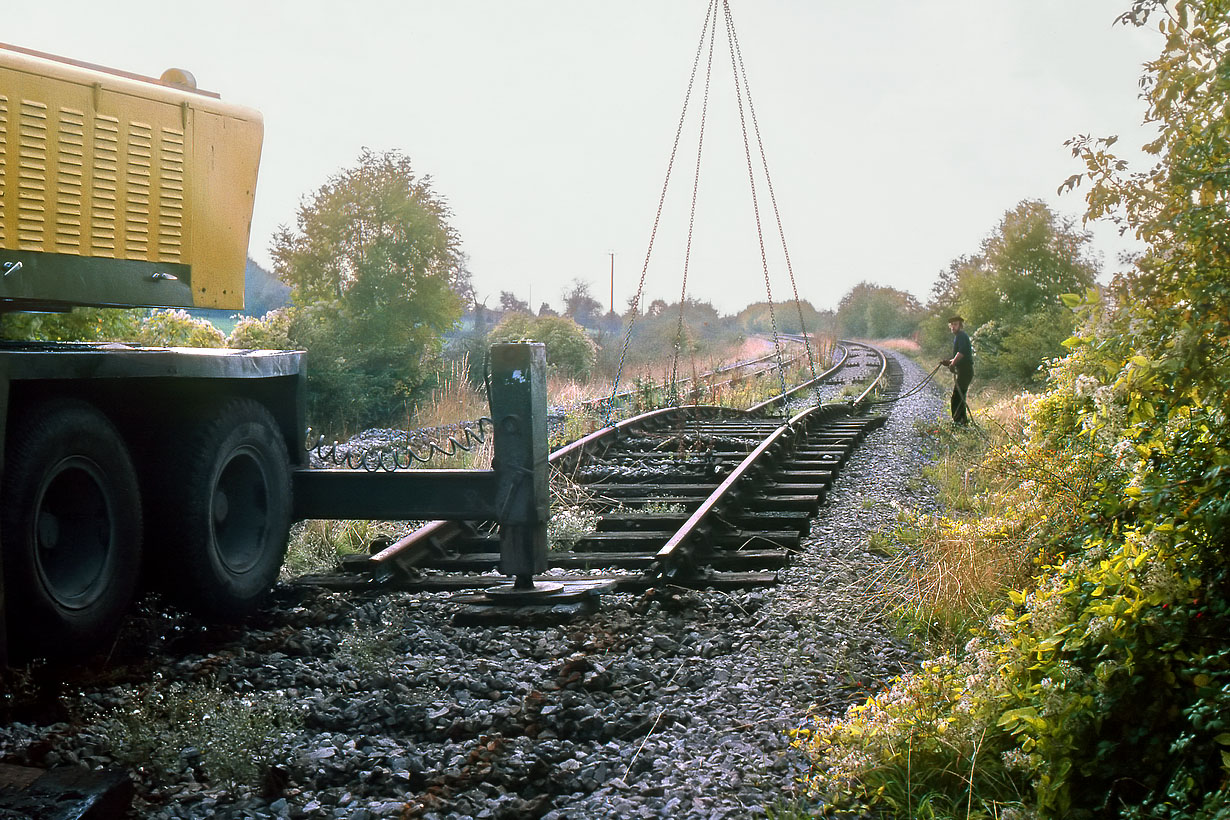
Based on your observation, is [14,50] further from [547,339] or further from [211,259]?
[547,339]

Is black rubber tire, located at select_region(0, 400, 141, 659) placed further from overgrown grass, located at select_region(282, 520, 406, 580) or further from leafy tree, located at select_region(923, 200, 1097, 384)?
leafy tree, located at select_region(923, 200, 1097, 384)

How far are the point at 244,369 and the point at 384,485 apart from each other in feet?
3.07

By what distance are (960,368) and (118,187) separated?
1233 centimetres

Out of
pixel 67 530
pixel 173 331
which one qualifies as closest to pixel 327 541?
pixel 67 530

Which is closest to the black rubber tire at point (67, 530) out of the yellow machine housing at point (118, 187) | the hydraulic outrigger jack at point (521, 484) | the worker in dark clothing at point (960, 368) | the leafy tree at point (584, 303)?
the yellow machine housing at point (118, 187)

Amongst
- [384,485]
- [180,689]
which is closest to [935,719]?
[180,689]

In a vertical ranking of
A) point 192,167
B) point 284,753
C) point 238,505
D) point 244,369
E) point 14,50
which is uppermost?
point 14,50

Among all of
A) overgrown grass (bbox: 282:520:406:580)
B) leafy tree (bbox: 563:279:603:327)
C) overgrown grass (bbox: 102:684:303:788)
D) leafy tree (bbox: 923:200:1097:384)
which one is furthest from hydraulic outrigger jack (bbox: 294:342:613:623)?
leafy tree (bbox: 563:279:603:327)

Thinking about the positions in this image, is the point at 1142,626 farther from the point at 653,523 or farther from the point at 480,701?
the point at 653,523

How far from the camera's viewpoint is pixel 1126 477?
4.21 meters

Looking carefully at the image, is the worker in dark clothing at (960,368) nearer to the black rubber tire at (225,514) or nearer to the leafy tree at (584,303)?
the black rubber tire at (225,514)

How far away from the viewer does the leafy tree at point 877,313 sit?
2731 inches

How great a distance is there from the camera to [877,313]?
2899 inches

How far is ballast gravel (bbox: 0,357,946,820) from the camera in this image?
124 inches
